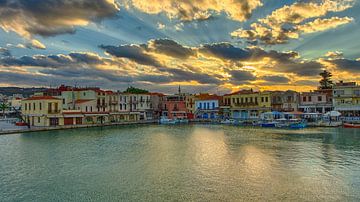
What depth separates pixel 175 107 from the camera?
73875mm

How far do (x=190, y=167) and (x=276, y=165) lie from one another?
5741mm

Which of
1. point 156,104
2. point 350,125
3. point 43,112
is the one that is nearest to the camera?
point 350,125

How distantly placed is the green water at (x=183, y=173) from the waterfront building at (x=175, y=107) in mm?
44128

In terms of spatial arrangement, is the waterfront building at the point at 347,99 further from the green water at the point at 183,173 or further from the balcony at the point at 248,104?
the green water at the point at 183,173

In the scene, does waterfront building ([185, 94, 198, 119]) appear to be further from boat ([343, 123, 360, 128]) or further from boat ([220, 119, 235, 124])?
boat ([343, 123, 360, 128])

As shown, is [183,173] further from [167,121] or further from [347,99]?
[167,121]

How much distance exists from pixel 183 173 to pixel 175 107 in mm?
55510

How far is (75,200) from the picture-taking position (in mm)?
13852

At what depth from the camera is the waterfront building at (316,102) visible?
57.1m

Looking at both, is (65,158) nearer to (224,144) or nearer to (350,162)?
(224,144)

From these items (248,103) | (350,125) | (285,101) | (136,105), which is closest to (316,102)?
(285,101)

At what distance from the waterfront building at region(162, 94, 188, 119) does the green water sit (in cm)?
4413

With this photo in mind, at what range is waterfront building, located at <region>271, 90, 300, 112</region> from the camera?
6012 cm

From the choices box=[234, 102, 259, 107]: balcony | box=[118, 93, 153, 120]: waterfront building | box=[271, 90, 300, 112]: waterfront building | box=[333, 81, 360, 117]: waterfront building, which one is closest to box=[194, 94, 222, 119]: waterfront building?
box=[234, 102, 259, 107]: balcony
